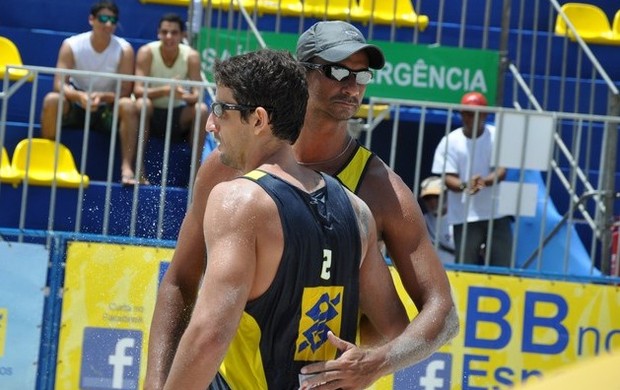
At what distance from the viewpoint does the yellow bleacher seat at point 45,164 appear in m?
9.05

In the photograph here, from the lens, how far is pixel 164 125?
931 centimetres

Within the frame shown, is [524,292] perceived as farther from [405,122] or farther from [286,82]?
[286,82]

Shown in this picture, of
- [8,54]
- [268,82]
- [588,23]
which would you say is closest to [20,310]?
[8,54]

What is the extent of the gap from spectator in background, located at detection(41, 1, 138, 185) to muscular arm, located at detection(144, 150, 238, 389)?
14.4 feet

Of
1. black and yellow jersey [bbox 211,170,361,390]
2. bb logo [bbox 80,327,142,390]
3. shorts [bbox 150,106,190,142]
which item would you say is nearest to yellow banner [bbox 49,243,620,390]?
bb logo [bbox 80,327,142,390]

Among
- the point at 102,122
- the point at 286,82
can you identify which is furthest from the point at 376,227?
the point at 102,122

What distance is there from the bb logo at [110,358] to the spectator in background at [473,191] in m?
2.42

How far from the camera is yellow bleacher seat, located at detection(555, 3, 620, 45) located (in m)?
12.2

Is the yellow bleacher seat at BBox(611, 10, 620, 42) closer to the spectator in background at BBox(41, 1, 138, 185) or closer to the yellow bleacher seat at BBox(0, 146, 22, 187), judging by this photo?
the spectator in background at BBox(41, 1, 138, 185)

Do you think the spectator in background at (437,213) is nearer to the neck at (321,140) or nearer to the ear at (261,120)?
the neck at (321,140)

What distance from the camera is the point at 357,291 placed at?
12.2 ft

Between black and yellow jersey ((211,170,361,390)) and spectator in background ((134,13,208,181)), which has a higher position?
spectator in background ((134,13,208,181))

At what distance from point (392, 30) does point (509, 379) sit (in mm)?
4312

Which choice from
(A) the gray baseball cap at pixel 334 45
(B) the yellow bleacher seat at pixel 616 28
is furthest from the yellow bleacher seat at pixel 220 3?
(A) the gray baseball cap at pixel 334 45
